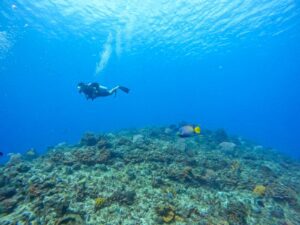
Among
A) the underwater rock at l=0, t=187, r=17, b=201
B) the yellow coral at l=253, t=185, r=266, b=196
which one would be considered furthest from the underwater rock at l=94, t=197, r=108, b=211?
the yellow coral at l=253, t=185, r=266, b=196

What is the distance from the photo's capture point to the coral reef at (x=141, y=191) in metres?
6.73

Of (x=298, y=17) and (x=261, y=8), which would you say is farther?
(x=298, y=17)

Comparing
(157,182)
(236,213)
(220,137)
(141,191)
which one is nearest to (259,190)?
(236,213)

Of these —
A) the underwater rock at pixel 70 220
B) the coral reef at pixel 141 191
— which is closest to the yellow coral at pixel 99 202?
the coral reef at pixel 141 191

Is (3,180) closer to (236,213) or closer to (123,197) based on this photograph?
(123,197)

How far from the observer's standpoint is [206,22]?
3422cm

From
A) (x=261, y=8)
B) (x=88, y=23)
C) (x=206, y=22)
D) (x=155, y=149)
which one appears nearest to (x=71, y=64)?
(x=88, y=23)

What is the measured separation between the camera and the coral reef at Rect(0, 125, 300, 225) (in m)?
6.73

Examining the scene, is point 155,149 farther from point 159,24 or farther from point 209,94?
point 209,94

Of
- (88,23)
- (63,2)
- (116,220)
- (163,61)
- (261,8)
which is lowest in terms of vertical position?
(116,220)

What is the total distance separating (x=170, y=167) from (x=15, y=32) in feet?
127

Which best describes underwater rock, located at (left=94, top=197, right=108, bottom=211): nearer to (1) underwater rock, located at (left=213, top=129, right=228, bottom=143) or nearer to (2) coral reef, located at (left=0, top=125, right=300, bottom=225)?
(2) coral reef, located at (left=0, top=125, right=300, bottom=225)

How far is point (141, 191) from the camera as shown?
7980mm

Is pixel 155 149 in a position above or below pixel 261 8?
below
